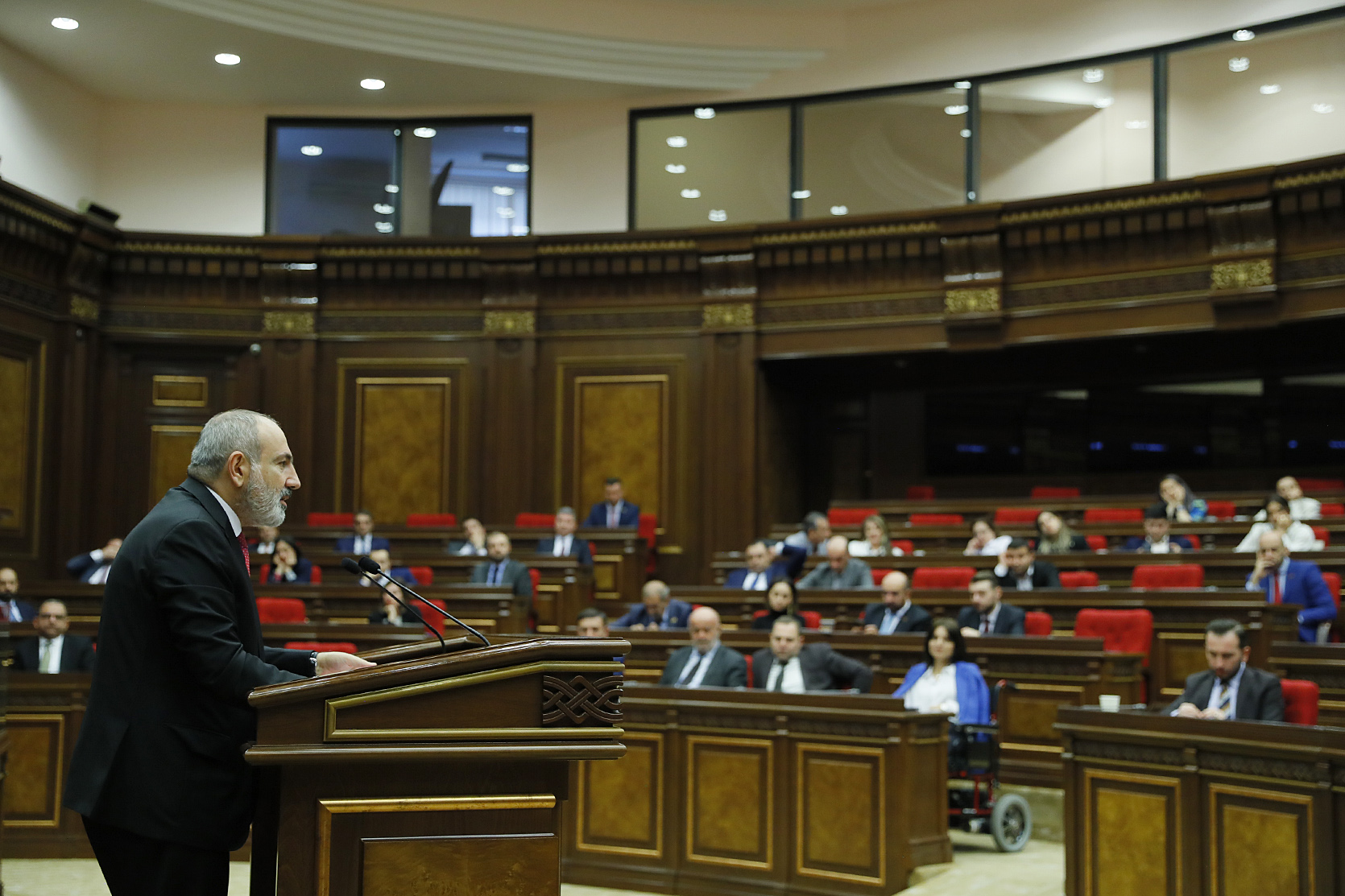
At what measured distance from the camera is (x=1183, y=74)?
11.1m

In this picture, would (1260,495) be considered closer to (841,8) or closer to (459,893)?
(841,8)

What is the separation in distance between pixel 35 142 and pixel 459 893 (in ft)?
37.8

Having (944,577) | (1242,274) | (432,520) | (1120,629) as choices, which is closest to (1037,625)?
(1120,629)

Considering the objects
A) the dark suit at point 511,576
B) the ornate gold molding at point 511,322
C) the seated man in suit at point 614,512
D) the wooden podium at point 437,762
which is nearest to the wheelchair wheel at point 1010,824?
the dark suit at point 511,576

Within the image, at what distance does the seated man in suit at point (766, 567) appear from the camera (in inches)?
360

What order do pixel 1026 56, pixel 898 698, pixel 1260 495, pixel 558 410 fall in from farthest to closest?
pixel 558 410 → pixel 1026 56 → pixel 1260 495 → pixel 898 698

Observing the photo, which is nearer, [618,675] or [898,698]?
[618,675]

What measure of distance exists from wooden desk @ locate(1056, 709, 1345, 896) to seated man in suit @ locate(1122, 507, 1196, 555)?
4.16 meters

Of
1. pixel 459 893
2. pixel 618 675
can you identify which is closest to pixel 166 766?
pixel 459 893

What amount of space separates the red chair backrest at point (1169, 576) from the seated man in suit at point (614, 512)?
445cm

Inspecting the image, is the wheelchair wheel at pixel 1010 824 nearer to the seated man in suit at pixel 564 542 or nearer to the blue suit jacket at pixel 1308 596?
the blue suit jacket at pixel 1308 596

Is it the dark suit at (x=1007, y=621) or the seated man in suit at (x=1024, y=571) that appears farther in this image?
the seated man in suit at (x=1024, y=571)

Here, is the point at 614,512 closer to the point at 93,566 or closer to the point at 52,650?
the point at 93,566

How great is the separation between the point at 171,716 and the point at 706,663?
4.53m
